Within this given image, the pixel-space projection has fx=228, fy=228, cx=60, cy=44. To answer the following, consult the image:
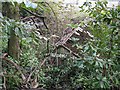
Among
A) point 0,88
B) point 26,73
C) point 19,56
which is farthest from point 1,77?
point 19,56

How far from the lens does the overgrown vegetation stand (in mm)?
1350

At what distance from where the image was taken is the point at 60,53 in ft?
7.16

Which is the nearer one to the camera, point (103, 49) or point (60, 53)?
point (103, 49)

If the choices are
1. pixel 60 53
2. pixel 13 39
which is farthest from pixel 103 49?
pixel 13 39

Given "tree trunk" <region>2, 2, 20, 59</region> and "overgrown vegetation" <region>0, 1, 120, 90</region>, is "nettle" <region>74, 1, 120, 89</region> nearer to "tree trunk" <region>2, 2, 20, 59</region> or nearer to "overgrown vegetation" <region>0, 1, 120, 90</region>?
"overgrown vegetation" <region>0, 1, 120, 90</region>

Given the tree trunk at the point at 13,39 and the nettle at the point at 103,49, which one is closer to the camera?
the nettle at the point at 103,49

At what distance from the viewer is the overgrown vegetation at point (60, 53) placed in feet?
4.43

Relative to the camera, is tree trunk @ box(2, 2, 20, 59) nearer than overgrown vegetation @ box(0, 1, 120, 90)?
No

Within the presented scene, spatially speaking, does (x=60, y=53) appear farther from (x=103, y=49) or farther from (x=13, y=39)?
(x=103, y=49)

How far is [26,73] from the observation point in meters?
1.87

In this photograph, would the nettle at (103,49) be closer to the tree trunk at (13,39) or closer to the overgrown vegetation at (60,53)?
the overgrown vegetation at (60,53)

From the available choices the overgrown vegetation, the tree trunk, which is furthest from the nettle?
the tree trunk

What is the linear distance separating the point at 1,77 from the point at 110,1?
3.10ft

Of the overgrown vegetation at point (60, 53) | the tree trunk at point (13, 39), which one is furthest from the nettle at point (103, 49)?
the tree trunk at point (13, 39)
